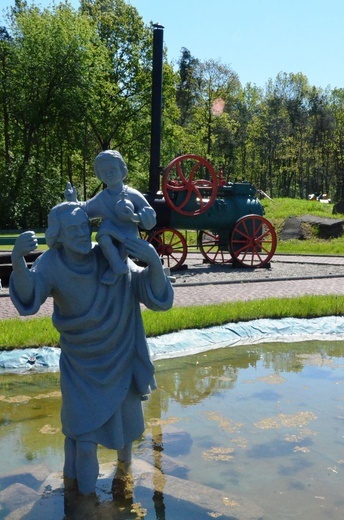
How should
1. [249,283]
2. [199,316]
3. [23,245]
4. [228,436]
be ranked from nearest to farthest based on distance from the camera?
[23,245], [228,436], [199,316], [249,283]

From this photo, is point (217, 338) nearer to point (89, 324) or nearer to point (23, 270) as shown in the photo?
point (89, 324)

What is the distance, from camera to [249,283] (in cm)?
1280

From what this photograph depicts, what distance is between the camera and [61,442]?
4848mm

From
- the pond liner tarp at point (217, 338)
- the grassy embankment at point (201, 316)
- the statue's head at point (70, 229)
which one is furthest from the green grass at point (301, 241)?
the statue's head at point (70, 229)

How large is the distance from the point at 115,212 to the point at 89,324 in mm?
637

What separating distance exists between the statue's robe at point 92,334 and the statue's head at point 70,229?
0.11m

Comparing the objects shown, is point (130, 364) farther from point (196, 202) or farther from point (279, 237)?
point (279, 237)

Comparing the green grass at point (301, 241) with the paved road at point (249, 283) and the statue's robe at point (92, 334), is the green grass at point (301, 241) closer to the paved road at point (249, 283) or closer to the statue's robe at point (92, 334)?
the paved road at point (249, 283)

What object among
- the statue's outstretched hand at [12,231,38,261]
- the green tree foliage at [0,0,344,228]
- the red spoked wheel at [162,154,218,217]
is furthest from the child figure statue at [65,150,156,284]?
the green tree foliage at [0,0,344,228]

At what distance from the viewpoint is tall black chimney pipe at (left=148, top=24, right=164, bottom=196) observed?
14422 mm

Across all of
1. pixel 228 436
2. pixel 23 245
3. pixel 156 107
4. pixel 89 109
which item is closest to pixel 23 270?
pixel 23 245

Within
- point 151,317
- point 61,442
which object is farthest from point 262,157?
point 61,442

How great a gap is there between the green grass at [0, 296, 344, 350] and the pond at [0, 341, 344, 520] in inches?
21.6

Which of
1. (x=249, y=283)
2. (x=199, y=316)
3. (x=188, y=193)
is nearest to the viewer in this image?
(x=199, y=316)
